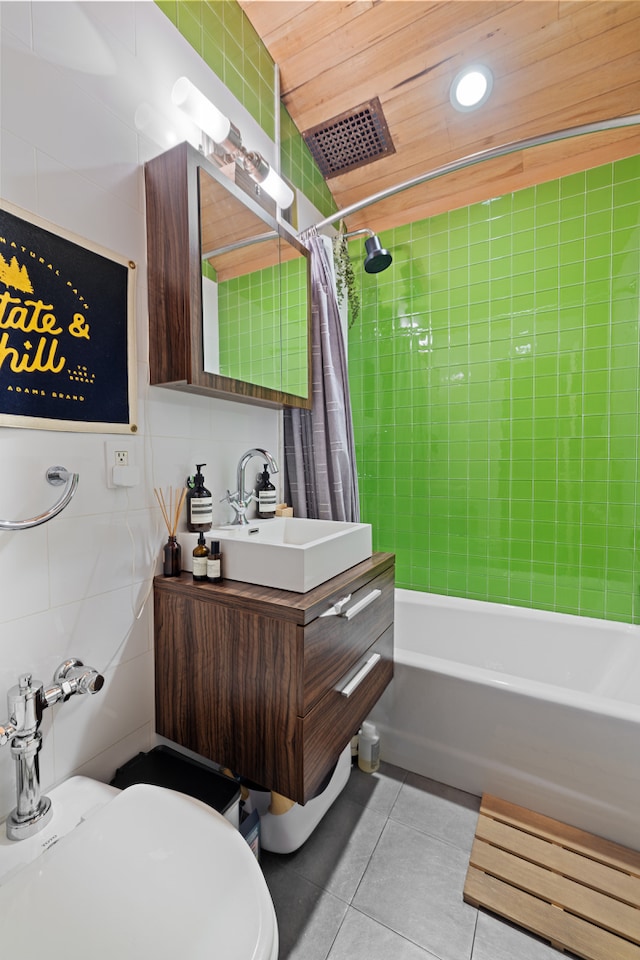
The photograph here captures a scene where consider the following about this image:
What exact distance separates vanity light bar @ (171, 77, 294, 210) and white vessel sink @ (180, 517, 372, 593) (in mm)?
1252

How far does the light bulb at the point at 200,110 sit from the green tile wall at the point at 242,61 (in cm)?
17

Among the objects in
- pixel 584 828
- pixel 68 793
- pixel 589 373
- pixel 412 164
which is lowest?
pixel 584 828

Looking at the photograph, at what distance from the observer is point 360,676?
3.80 feet

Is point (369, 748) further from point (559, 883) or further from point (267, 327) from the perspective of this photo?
point (267, 327)

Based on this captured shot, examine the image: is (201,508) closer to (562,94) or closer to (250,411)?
(250,411)

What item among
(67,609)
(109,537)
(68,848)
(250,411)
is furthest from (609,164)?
(68,848)

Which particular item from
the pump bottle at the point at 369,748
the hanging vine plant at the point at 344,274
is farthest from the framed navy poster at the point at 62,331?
the pump bottle at the point at 369,748

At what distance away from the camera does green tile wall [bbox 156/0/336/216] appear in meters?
1.30

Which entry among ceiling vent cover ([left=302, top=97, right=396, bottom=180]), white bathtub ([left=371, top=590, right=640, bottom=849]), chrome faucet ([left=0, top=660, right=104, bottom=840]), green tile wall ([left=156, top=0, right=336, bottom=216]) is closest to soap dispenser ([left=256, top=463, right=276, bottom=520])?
white bathtub ([left=371, top=590, right=640, bottom=849])

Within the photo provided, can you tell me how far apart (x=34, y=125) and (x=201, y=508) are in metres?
0.92

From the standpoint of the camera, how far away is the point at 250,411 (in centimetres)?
154

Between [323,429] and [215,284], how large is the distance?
0.70m

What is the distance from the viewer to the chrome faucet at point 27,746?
77 cm

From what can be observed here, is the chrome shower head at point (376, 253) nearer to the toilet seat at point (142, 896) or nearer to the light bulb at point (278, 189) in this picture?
the light bulb at point (278, 189)
